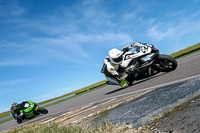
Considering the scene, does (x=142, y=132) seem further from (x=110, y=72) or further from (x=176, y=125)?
(x=110, y=72)

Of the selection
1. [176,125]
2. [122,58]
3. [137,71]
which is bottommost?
[176,125]

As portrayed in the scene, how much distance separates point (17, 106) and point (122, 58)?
22.6ft

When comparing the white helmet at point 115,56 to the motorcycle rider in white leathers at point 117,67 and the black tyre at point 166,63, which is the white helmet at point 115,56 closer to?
the motorcycle rider in white leathers at point 117,67

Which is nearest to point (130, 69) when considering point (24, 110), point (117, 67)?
point (117, 67)

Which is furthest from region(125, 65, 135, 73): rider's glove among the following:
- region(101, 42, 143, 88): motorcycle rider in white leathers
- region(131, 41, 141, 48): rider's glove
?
region(131, 41, 141, 48): rider's glove

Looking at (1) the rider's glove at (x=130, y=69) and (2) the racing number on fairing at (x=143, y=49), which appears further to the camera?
(1) the rider's glove at (x=130, y=69)

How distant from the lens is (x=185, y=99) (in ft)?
8.29

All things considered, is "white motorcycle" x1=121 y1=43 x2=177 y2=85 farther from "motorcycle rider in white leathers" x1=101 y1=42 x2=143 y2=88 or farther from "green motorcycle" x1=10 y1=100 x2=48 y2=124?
"green motorcycle" x1=10 y1=100 x2=48 y2=124

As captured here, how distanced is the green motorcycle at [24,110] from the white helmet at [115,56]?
576 cm

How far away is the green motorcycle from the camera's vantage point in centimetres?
1231

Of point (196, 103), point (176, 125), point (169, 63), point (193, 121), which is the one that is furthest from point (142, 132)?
point (169, 63)

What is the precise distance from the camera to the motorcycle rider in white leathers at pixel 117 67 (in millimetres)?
9273

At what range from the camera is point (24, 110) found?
12.4 metres

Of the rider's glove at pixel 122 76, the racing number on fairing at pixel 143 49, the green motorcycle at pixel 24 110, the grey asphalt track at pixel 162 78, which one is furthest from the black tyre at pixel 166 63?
the green motorcycle at pixel 24 110
